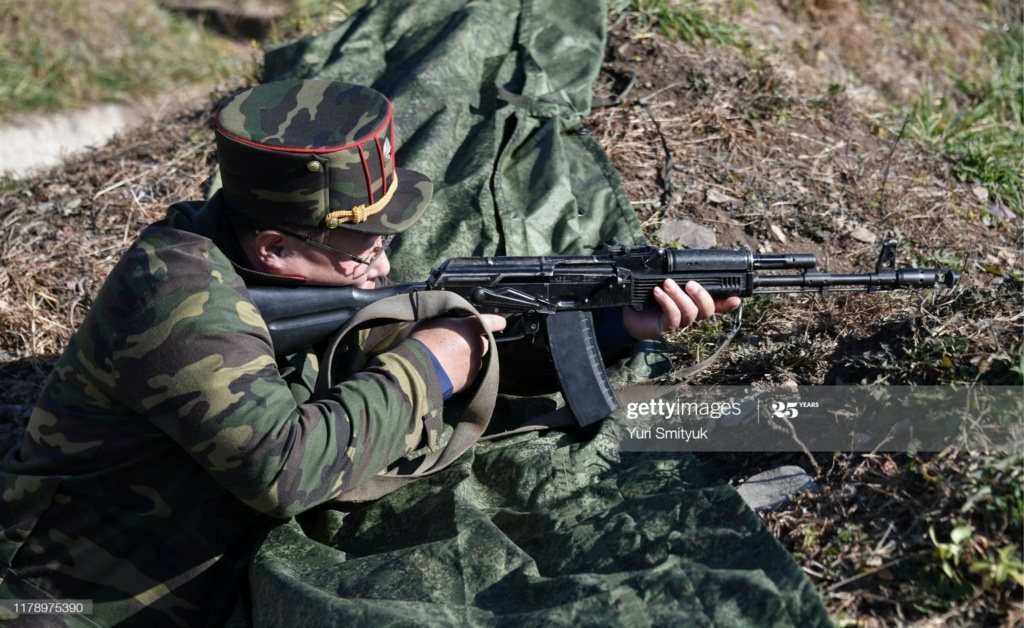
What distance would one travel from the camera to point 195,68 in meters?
10.1

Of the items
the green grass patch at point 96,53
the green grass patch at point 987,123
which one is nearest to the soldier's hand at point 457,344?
the green grass patch at point 987,123

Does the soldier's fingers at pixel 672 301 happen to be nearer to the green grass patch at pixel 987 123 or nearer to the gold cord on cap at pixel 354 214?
the gold cord on cap at pixel 354 214

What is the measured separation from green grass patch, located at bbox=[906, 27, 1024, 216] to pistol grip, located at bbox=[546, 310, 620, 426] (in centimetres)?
301

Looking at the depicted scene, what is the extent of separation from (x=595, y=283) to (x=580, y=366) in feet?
1.10

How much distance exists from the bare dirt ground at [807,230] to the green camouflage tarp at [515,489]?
0.31m

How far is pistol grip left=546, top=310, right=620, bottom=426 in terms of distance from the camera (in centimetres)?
386

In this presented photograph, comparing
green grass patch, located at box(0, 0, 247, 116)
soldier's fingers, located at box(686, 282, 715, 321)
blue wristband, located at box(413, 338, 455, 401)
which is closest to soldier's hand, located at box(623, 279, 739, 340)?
soldier's fingers, located at box(686, 282, 715, 321)

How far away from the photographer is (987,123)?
250 inches

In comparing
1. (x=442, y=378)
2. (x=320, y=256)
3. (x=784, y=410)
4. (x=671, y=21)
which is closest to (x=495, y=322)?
(x=442, y=378)

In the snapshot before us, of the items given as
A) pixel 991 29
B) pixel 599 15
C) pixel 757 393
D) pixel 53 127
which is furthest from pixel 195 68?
pixel 757 393

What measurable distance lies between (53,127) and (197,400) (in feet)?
21.6

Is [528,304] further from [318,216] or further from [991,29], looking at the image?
[991,29]

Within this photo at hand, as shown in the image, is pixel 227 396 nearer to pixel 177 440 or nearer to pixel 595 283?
pixel 177 440

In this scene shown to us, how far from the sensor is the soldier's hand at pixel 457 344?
3.52m
